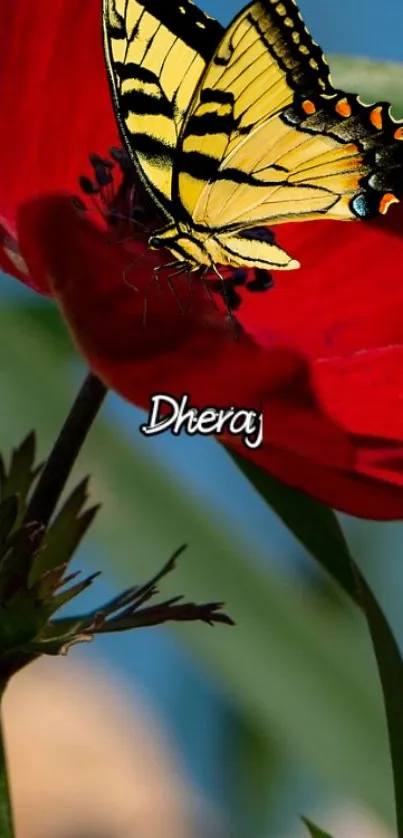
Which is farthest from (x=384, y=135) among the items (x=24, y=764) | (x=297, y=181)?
(x=24, y=764)

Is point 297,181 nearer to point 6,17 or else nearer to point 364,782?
point 6,17

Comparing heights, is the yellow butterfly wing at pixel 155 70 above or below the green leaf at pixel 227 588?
above

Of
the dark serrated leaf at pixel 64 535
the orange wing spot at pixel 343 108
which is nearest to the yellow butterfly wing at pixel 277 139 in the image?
the orange wing spot at pixel 343 108

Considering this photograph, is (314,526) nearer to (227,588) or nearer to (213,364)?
(213,364)

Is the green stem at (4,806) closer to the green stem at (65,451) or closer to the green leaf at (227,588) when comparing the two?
the green stem at (65,451)

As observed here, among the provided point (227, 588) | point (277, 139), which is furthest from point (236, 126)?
point (227, 588)

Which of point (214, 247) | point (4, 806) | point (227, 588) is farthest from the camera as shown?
point (227, 588)
